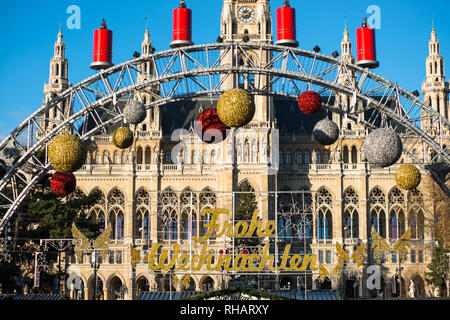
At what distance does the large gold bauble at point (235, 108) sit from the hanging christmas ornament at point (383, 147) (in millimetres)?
5341

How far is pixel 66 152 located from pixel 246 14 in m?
47.0

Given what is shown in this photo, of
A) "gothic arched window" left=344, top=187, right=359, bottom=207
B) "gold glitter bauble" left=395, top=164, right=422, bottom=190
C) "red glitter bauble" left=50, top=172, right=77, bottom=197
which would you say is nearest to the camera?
"gold glitter bauble" left=395, top=164, right=422, bottom=190

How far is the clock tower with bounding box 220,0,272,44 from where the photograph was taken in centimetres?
7162

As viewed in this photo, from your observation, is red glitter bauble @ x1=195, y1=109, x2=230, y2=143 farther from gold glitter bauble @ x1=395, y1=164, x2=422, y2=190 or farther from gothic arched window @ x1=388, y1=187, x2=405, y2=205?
gothic arched window @ x1=388, y1=187, x2=405, y2=205

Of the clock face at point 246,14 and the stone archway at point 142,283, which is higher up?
the clock face at point 246,14

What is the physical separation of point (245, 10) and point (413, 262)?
2879 cm

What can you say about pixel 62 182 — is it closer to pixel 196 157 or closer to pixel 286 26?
pixel 286 26

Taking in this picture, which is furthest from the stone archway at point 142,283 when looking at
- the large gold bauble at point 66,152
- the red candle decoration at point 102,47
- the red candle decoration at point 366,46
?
the large gold bauble at point 66,152

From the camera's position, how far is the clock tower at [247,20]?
71.6 m

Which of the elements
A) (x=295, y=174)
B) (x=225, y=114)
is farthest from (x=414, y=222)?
(x=225, y=114)

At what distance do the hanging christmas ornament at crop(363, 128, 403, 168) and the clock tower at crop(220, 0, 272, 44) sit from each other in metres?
41.7

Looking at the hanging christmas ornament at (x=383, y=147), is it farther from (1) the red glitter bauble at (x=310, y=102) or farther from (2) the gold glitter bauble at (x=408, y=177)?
(1) the red glitter bauble at (x=310, y=102)

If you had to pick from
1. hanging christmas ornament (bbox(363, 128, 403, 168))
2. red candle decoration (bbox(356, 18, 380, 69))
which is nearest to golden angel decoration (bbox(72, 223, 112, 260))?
red candle decoration (bbox(356, 18, 380, 69))
